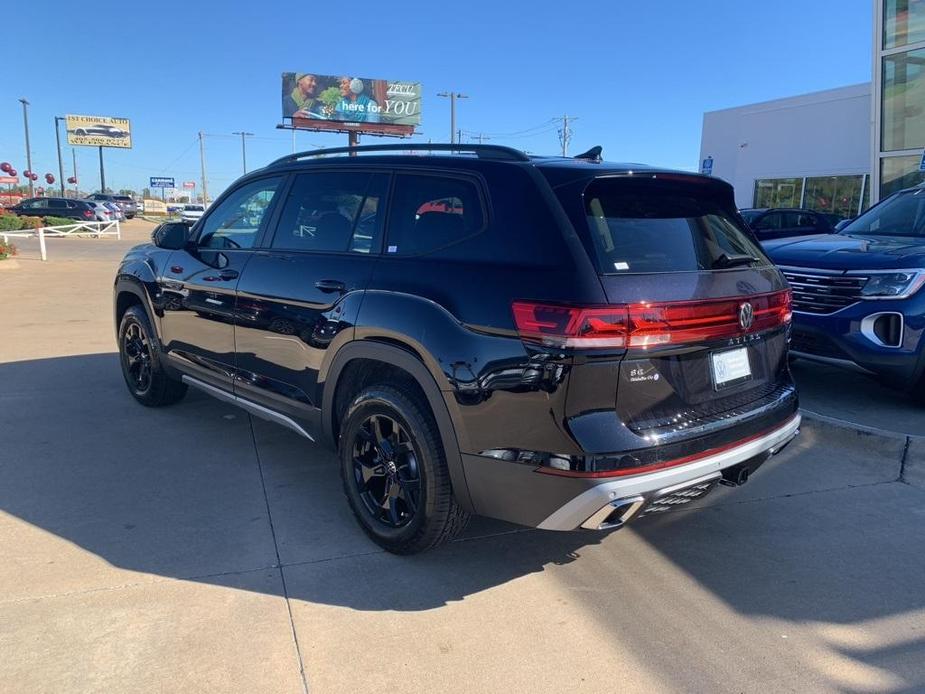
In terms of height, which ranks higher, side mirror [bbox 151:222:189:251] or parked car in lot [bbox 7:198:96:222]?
parked car in lot [bbox 7:198:96:222]

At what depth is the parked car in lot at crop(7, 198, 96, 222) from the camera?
40.8 m

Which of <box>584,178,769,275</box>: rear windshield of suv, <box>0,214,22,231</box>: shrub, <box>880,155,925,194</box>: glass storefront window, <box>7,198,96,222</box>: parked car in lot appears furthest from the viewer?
<box>7,198,96,222</box>: parked car in lot

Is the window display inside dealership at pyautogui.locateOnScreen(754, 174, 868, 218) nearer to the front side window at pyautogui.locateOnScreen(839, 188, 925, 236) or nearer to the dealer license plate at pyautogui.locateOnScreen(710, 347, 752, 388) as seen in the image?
the front side window at pyautogui.locateOnScreen(839, 188, 925, 236)

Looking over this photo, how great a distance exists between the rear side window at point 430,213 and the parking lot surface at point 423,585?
1505mm

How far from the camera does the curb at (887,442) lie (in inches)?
174

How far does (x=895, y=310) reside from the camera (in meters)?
4.94

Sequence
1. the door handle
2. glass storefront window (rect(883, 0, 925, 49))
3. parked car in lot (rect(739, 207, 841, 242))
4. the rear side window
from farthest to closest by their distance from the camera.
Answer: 1. glass storefront window (rect(883, 0, 925, 49))
2. parked car in lot (rect(739, 207, 841, 242))
3. the door handle
4. the rear side window

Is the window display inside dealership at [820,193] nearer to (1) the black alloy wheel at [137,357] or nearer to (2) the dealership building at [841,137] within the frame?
(2) the dealership building at [841,137]

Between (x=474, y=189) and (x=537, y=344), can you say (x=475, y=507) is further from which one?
(x=474, y=189)

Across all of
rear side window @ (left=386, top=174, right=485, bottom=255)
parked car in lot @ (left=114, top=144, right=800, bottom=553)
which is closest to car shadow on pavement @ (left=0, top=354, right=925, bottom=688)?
parked car in lot @ (left=114, top=144, right=800, bottom=553)

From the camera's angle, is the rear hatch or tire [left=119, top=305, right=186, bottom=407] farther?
tire [left=119, top=305, right=186, bottom=407]

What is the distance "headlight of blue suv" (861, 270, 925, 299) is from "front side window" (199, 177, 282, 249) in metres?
4.17

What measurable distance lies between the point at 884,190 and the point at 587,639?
16765 millimetres

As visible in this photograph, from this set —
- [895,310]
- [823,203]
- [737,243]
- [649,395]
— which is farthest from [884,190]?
[649,395]
